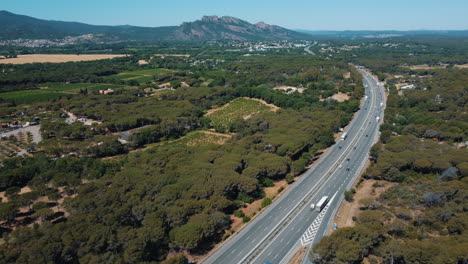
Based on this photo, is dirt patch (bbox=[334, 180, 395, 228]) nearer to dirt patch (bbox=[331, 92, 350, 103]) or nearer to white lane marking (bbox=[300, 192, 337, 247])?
white lane marking (bbox=[300, 192, 337, 247])

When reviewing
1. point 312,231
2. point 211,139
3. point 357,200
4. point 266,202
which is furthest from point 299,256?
point 211,139

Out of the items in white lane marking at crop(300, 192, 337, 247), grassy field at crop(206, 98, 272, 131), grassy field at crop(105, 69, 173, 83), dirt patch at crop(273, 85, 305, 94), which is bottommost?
white lane marking at crop(300, 192, 337, 247)

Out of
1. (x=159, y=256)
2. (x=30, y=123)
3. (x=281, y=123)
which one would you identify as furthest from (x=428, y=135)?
(x=30, y=123)

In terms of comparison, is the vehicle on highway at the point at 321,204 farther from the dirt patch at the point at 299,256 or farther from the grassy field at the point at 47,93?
the grassy field at the point at 47,93

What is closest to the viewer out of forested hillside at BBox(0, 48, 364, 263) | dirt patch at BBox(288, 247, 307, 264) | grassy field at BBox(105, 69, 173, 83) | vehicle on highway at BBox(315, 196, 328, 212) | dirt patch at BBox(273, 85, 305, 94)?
forested hillside at BBox(0, 48, 364, 263)

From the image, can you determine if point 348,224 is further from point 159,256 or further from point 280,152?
point 159,256

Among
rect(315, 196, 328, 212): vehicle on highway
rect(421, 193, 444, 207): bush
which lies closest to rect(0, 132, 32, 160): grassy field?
rect(315, 196, 328, 212): vehicle on highway

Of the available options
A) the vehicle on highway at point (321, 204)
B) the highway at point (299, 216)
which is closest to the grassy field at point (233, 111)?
the highway at point (299, 216)
